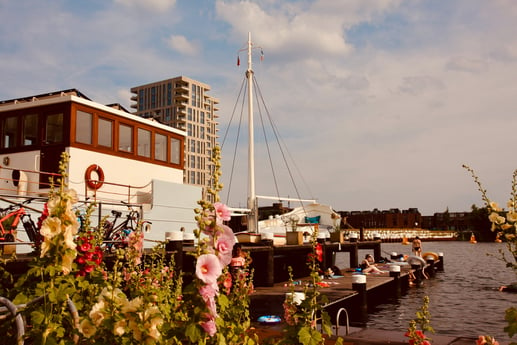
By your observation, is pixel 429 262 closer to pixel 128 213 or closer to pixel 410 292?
pixel 410 292

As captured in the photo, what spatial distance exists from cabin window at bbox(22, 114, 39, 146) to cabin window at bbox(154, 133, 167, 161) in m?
4.33

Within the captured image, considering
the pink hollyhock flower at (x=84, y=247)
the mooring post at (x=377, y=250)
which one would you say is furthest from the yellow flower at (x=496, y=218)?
the mooring post at (x=377, y=250)

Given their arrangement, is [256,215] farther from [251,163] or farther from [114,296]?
[114,296]

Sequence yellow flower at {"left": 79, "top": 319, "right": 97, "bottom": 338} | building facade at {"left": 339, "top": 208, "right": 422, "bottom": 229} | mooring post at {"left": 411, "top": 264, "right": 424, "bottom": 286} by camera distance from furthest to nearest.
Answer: building facade at {"left": 339, "top": 208, "right": 422, "bottom": 229}
mooring post at {"left": 411, "top": 264, "right": 424, "bottom": 286}
yellow flower at {"left": 79, "top": 319, "right": 97, "bottom": 338}

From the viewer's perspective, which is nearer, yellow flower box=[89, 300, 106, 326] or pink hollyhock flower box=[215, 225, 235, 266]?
pink hollyhock flower box=[215, 225, 235, 266]

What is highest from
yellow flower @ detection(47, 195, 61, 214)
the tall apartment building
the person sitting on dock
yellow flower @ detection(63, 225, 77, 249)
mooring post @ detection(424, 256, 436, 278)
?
the tall apartment building

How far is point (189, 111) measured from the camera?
4897 inches

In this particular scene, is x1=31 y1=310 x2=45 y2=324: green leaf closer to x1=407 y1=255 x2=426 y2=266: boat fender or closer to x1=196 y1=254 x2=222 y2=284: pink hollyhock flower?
x1=196 y1=254 x2=222 y2=284: pink hollyhock flower

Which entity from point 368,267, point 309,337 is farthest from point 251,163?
point 309,337

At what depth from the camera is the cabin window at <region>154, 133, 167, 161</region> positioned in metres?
18.6

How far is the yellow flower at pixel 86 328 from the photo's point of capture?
9.23ft

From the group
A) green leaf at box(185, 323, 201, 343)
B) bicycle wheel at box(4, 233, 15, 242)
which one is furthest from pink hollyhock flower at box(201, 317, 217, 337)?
bicycle wheel at box(4, 233, 15, 242)

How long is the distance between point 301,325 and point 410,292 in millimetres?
20580

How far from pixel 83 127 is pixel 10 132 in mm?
2891
